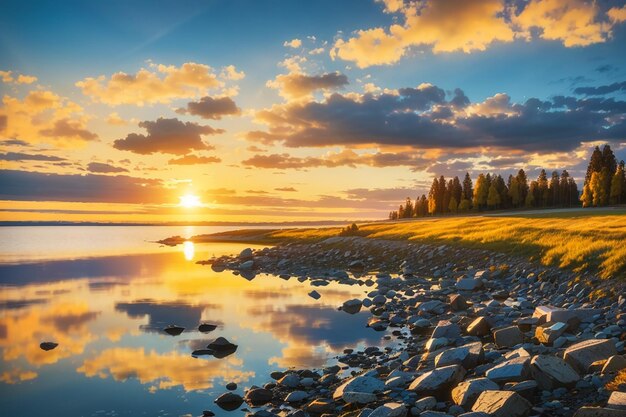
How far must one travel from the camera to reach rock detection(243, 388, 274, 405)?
9.85 m

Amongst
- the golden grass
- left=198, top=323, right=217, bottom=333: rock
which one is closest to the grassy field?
the golden grass

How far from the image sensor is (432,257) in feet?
116

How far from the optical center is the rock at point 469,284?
76.9 feet

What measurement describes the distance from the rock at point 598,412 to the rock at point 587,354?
109 inches

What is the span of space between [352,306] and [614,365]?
1304 centimetres

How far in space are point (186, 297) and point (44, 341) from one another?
32.7 ft

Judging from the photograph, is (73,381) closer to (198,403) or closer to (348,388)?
(198,403)

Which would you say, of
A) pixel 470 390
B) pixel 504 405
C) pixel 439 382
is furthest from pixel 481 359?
pixel 504 405

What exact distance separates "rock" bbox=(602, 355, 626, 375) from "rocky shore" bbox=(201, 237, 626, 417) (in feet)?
0.08

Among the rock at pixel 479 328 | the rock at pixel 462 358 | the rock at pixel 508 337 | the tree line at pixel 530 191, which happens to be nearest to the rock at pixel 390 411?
the rock at pixel 462 358

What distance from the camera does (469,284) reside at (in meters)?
23.7

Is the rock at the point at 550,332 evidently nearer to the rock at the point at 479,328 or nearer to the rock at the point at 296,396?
the rock at the point at 479,328

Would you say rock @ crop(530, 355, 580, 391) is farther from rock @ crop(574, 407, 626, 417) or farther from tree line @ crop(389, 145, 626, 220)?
tree line @ crop(389, 145, 626, 220)

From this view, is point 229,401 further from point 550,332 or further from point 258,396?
point 550,332
